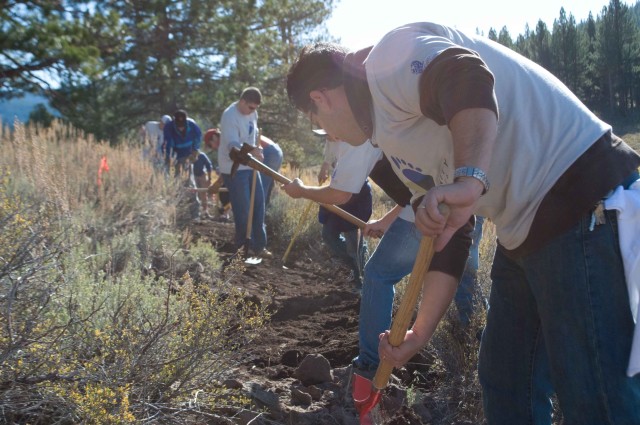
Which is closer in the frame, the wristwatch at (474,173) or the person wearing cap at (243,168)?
the wristwatch at (474,173)

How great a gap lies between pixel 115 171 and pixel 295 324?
4.47 meters

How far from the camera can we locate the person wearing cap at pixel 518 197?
5.84ft

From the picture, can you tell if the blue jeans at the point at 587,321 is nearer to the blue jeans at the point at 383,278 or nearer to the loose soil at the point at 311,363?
the loose soil at the point at 311,363

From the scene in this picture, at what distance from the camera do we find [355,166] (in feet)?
13.3

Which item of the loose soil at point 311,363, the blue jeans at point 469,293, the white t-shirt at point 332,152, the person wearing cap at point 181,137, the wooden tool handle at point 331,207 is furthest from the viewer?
the person wearing cap at point 181,137

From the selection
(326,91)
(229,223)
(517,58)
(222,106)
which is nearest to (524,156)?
(517,58)

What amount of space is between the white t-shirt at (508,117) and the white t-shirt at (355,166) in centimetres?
186

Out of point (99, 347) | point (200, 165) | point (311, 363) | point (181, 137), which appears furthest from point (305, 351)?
point (200, 165)

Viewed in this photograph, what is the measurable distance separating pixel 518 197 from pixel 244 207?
6.27 meters

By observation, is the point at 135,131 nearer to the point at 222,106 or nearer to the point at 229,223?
the point at 222,106

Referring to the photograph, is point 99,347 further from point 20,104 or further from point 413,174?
point 20,104

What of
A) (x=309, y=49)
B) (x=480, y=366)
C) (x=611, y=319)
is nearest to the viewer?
(x=611, y=319)

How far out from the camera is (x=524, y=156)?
6.42ft

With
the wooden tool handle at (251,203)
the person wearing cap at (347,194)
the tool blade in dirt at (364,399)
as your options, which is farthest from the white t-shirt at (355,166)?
the wooden tool handle at (251,203)
